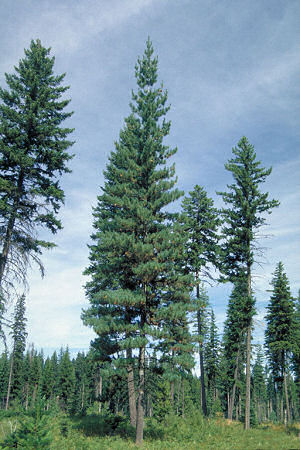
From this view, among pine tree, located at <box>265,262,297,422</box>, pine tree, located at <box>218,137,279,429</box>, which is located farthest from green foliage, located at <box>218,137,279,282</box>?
pine tree, located at <box>265,262,297,422</box>

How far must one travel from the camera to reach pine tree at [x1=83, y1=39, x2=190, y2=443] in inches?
543

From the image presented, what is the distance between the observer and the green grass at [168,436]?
12938 millimetres

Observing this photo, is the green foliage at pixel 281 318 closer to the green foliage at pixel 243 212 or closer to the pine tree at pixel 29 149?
the green foliage at pixel 243 212

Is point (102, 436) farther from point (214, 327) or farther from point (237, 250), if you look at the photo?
point (214, 327)

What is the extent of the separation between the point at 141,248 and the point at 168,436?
9.88m

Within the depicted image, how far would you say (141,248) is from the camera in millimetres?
14125

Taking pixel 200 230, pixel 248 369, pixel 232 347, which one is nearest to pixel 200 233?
pixel 200 230

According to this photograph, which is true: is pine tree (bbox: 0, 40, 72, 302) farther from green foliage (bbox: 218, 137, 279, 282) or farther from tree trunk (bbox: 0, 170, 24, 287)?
green foliage (bbox: 218, 137, 279, 282)

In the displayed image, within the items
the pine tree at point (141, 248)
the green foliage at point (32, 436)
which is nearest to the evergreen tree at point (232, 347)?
the pine tree at point (141, 248)

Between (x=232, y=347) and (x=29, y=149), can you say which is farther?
(x=232, y=347)

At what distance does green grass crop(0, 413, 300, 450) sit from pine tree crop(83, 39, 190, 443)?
5.92 ft

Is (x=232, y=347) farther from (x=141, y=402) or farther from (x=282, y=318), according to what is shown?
(x=141, y=402)

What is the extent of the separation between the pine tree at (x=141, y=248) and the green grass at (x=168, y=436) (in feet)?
5.92

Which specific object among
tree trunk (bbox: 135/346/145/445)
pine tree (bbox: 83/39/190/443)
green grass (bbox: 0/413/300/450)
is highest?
pine tree (bbox: 83/39/190/443)
